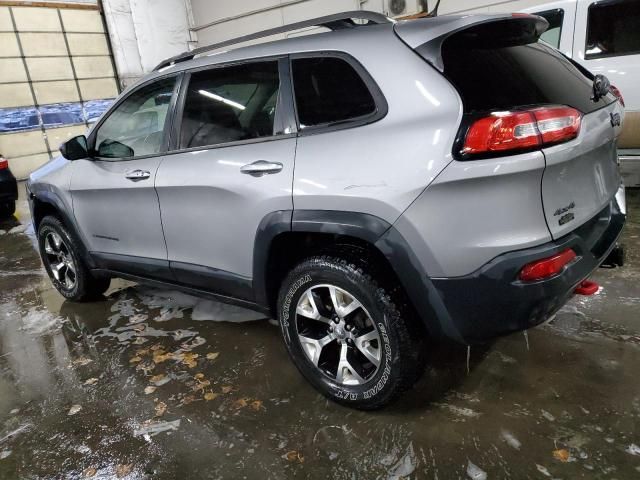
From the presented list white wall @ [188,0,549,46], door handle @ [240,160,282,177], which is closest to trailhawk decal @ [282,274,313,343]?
door handle @ [240,160,282,177]

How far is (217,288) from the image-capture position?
257cm

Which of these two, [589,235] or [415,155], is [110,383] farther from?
[589,235]

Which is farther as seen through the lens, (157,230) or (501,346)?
(157,230)

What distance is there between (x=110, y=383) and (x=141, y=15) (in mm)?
13855

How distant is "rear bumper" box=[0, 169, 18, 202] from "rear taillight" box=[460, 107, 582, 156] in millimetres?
7544

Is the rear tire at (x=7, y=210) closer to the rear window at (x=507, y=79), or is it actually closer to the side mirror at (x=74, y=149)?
the side mirror at (x=74, y=149)

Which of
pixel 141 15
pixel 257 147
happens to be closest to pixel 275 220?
pixel 257 147

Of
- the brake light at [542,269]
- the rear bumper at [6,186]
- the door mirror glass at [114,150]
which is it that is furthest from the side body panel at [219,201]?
the rear bumper at [6,186]

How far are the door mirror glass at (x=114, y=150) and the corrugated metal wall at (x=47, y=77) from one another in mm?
10821

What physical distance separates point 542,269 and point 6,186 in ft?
25.5

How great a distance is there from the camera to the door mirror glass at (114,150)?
2.95 meters

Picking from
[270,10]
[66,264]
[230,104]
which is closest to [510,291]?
[230,104]

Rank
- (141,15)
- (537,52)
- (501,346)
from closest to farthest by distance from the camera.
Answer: (537,52), (501,346), (141,15)

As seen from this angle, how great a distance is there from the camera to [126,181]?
111 inches
